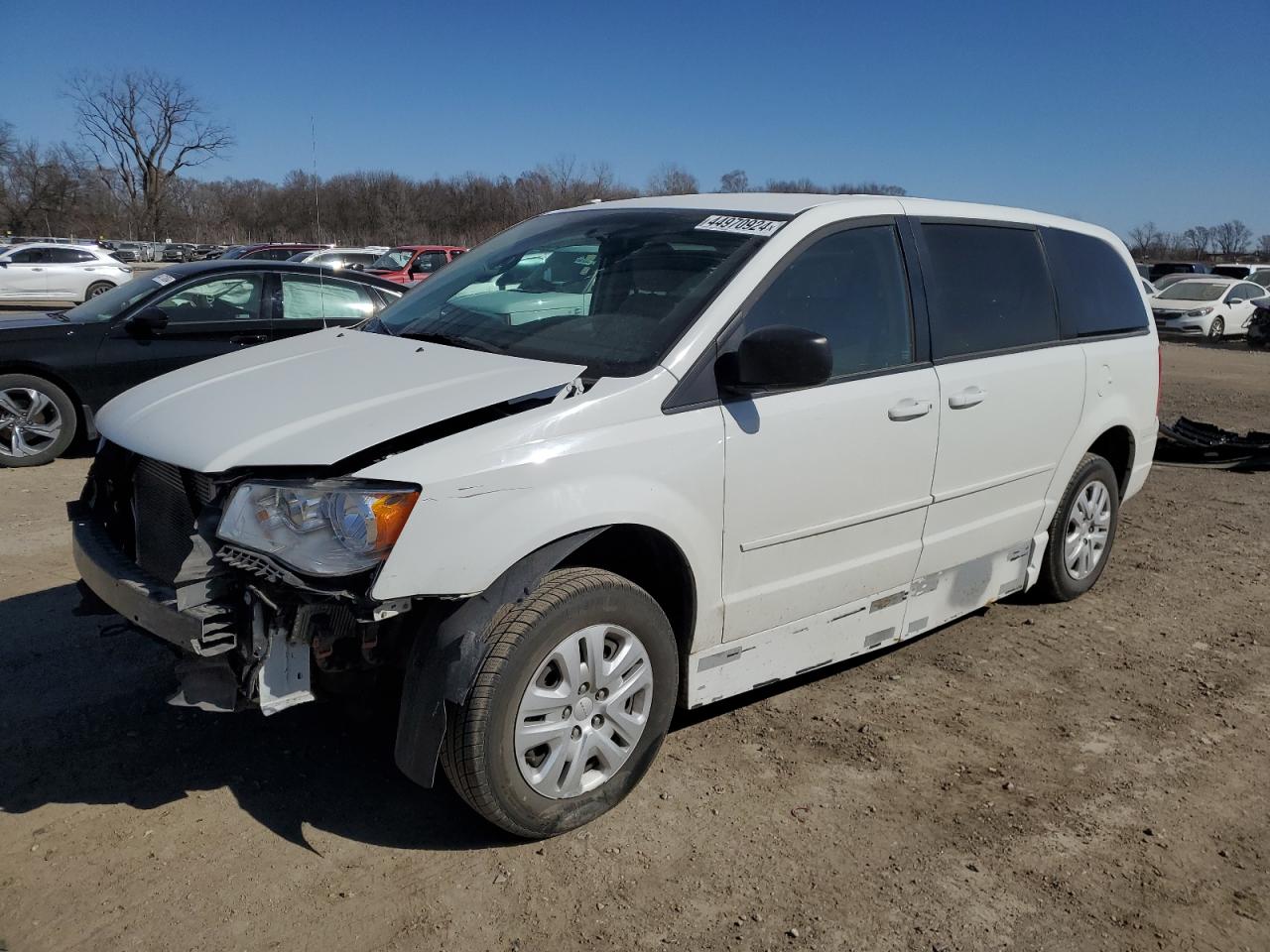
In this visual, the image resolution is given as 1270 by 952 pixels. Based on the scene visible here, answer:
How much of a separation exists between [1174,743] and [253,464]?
3478 mm

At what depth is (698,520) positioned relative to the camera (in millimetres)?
3111

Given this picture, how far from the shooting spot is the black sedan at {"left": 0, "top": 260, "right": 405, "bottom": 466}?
25.1ft

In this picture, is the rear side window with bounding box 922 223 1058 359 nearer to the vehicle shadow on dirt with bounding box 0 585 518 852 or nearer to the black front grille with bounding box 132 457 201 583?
the vehicle shadow on dirt with bounding box 0 585 518 852

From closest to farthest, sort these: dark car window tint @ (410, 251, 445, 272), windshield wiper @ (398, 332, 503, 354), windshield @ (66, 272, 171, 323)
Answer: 1. windshield wiper @ (398, 332, 503, 354)
2. windshield @ (66, 272, 171, 323)
3. dark car window tint @ (410, 251, 445, 272)

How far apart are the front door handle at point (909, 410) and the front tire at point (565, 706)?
123 centimetres

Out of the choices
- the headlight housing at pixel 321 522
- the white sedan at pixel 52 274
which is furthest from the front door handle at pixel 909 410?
the white sedan at pixel 52 274

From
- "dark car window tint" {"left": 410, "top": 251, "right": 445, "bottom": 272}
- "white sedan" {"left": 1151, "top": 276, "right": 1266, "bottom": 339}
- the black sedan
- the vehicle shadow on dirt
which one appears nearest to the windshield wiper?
the vehicle shadow on dirt

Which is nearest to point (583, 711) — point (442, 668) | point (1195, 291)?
point (442, 668)

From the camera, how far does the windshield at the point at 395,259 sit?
73.8 feet

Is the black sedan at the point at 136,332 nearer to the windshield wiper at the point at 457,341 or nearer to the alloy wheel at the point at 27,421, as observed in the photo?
the alloy wheel at the point at 27,421

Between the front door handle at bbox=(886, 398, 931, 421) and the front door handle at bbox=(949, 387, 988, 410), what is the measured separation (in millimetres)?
172

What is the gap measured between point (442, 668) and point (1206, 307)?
1044 inches

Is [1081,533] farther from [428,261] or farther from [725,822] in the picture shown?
[428,261]

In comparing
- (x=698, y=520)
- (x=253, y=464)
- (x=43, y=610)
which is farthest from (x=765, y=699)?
(x=43, y=610)
